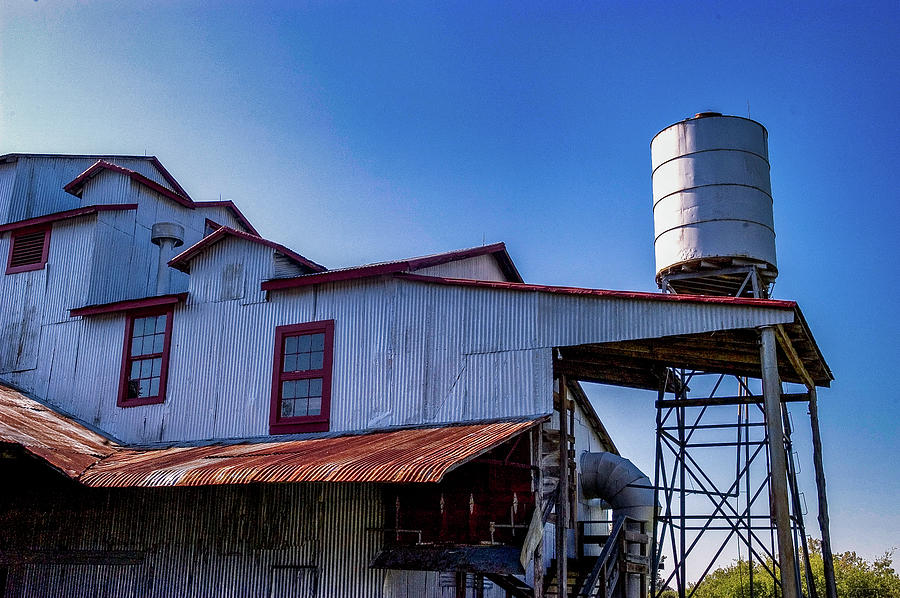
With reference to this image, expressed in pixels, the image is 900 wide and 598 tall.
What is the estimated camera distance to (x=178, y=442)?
1897 centimetres

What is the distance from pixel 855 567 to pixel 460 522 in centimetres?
2435

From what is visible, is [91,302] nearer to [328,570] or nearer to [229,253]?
[229,253]

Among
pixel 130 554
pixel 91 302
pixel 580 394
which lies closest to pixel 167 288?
pixel 91 302

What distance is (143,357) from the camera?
20016 millimetres

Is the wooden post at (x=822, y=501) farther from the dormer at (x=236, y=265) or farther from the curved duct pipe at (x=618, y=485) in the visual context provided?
the dormer at (x=236, y=265)

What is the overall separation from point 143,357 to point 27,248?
5.17 meters

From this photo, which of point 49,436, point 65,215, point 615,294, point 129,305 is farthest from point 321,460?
point 65,215

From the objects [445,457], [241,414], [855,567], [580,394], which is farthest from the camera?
[855,567]

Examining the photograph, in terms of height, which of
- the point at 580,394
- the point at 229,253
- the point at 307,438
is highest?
the point at 229,253

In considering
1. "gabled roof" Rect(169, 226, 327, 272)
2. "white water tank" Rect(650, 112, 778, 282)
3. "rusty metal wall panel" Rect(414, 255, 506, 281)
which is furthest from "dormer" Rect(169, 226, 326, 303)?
"white water tank" Rect(650, 112, 778, 282)

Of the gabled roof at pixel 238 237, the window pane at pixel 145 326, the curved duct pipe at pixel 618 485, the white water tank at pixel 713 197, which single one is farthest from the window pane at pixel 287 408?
the curved duct pipe at pixel 618 485

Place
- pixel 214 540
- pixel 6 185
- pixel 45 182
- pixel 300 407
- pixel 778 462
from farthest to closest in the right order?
pixel 45 182 → pixel 6 185 → pixel 300 407 → pixel 214 540 → pixel 778 462

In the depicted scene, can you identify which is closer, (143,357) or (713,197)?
(713,197)

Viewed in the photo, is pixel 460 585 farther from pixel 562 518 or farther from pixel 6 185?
pixel 6 185
